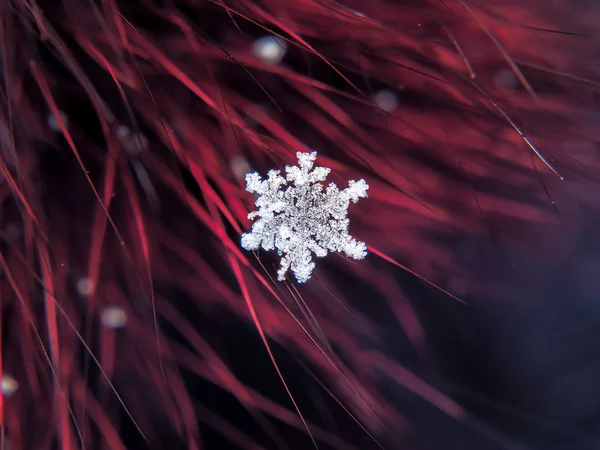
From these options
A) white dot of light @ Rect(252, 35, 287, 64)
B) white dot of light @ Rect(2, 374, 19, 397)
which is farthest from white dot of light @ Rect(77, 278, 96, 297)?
white dot of light @ Rect(252, 35, 287, 64)

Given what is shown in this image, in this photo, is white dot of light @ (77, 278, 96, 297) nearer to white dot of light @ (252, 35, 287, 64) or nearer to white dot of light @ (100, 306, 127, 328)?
white dot of light @ (100, 306, 127, 328)

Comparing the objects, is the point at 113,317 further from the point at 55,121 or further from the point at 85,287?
the point at 55,121

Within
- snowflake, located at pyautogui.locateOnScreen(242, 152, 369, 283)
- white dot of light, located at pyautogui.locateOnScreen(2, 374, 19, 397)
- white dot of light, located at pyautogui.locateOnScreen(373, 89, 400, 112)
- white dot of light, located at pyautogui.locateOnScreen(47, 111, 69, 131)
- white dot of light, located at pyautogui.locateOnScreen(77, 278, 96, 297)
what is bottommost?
white dot of light, located at pyautogui.locateOnScreen(2, 374, 19, 397)

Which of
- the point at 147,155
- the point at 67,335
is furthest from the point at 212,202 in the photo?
the point at 67,335

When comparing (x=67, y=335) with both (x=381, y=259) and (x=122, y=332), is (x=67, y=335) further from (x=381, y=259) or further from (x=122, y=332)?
(x=381, y=259)

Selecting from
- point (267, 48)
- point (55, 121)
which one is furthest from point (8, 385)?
point (267, 48)

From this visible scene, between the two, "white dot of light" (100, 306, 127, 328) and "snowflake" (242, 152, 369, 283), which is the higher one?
"snowflake" (242, 152, 369, 283)

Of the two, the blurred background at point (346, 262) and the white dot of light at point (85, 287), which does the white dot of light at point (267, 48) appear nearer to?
the blurred background at point (346, 262)
